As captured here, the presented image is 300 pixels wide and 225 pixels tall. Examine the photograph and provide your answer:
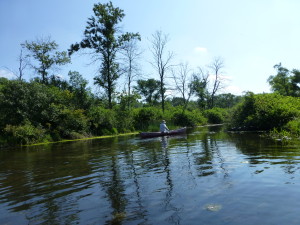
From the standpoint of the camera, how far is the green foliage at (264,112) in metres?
22.1

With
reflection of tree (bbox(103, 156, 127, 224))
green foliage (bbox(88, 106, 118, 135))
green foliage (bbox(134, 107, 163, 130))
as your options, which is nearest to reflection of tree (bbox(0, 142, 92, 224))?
reflection of tree (bbox(103, 156, 127, 224))

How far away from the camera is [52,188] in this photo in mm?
7344

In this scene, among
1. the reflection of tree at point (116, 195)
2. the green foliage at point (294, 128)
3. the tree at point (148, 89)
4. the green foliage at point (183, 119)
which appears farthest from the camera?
the tree at point (148, 89)

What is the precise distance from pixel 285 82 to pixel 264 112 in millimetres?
49197

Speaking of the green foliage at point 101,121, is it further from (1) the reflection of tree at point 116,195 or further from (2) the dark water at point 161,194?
(1) the reflection of tree at point 116,195

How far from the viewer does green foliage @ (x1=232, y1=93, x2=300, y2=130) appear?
22.1 m

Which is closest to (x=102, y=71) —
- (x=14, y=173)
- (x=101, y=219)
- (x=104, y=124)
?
(x=104, y=124)

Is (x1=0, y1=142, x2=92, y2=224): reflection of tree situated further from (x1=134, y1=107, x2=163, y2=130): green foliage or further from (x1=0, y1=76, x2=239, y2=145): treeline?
(x1=134, y1=107, x2=163, y2=130): green foliage

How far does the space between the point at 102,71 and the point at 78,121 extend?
10797 mm

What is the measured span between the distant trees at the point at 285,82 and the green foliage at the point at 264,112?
125 feet

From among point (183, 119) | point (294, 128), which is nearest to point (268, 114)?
point (294, 128)

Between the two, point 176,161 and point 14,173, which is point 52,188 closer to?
point 14,173

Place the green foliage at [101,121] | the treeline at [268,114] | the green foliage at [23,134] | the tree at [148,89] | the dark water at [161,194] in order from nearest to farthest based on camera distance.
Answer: the dark water at [161,194] < the treeline at [268,114] < the green foliage at [23,134] < the green foliage at [101,121] < the tree at [148,89]

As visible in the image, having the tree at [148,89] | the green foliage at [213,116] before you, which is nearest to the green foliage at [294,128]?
the green foliage at [213,116]
